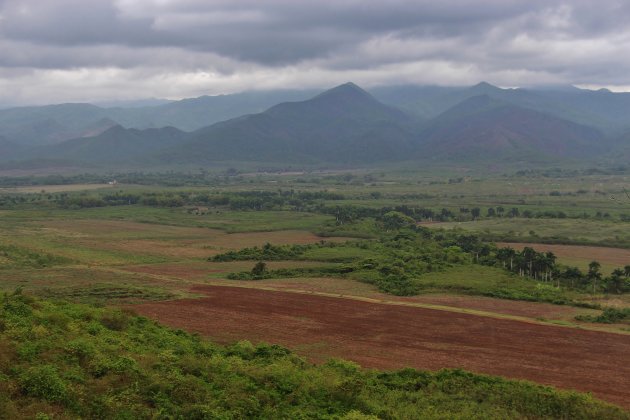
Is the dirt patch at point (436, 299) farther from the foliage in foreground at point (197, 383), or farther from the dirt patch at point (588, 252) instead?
the dirt patch at point (588, 252)

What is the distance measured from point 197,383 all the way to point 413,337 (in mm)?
25295

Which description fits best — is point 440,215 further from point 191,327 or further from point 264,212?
point 191,327

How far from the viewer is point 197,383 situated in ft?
92.5

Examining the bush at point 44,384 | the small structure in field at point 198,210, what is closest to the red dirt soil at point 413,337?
the bush at point 44,384

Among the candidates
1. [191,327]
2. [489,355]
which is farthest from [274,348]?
[489,355]

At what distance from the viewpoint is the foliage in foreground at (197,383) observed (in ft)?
80.9

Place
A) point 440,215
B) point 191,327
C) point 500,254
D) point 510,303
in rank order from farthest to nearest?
point 440,215, point 500,254, point 510,303, point 191,327

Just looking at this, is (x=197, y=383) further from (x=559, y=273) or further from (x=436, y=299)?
(x=559, y=273)

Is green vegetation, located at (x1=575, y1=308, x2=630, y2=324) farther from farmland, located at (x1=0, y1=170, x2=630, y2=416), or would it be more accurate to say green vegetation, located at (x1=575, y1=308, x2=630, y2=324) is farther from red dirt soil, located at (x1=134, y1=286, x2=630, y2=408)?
red dirt soil, located at (x1=134, y1=286, x2=630, y2=408)

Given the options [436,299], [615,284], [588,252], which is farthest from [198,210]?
[615,284]

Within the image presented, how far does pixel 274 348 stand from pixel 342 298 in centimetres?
2767

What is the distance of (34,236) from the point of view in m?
110

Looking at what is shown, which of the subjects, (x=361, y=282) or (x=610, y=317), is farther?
(x=361, y=282)

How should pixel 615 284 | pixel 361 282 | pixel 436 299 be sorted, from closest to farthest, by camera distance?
1. pixel 436 299
2. pixel 615 284
3. pixel 361 282
